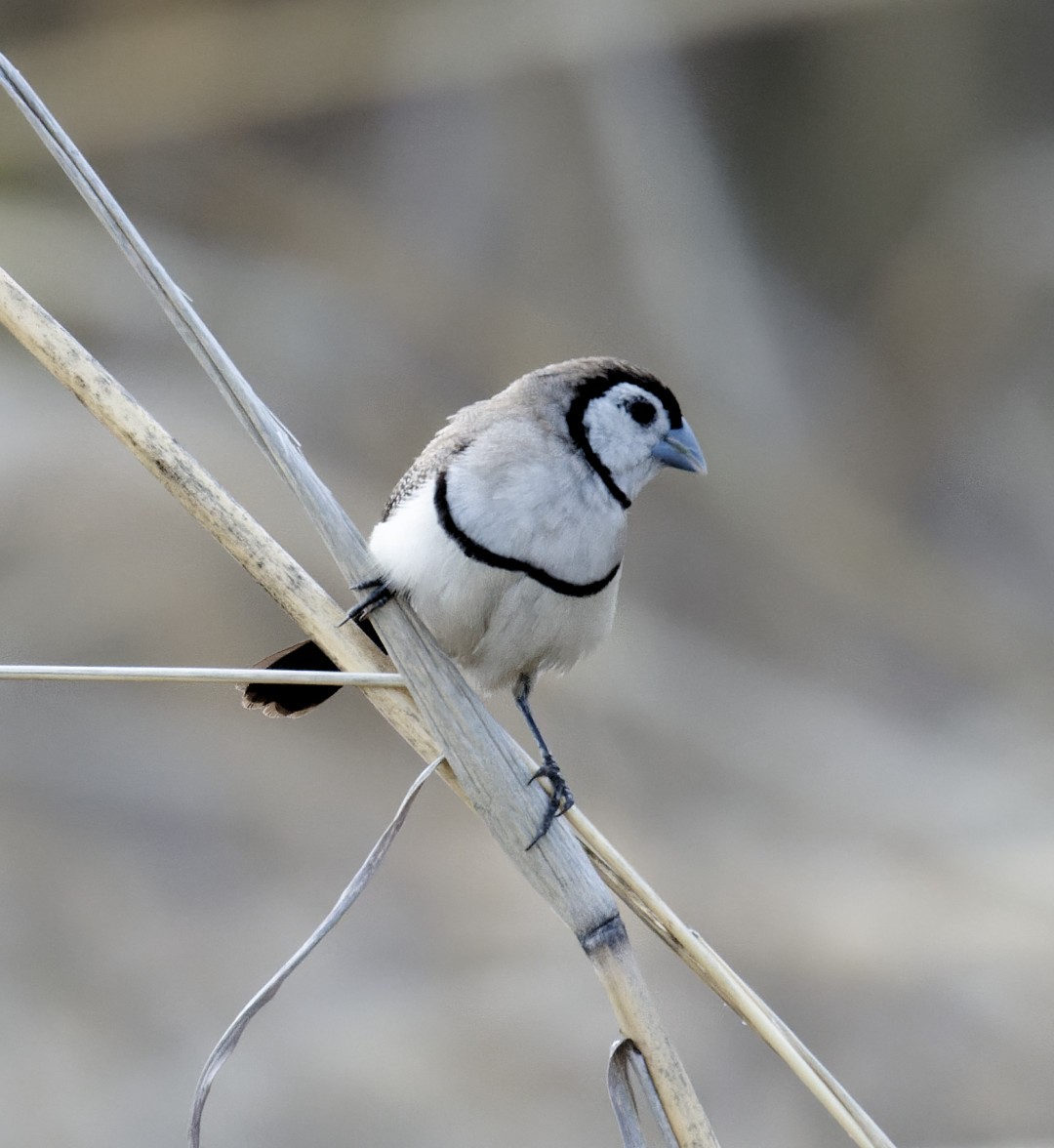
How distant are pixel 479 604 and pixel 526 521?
0.13 metres

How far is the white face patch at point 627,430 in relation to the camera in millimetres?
1799

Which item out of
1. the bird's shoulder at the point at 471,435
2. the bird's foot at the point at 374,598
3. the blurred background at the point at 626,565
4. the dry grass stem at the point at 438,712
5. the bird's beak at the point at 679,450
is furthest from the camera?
the blurred background at the point at 626,565

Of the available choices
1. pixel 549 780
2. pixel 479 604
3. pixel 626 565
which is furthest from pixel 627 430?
pixel 626 565

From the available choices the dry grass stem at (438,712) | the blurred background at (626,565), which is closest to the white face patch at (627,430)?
the dry grass stem at (438,712)

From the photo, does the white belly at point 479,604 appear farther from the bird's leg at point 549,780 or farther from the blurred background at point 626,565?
the blurred background at point 626,565

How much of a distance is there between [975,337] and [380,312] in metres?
1.67

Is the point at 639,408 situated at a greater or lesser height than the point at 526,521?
greater

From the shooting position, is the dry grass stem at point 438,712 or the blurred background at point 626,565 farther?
the blurred background at point 626,565

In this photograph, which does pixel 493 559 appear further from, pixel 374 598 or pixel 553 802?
pixel 553 802

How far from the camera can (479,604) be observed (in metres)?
1.73

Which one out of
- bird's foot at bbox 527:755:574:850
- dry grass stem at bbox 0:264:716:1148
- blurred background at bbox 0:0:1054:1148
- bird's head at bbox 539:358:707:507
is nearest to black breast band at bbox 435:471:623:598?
bird's head at bbox 539:358:707:507

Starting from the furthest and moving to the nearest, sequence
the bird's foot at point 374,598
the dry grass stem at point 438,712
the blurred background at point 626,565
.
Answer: the blurred background at point 626,565 → the bird's foot at point 374,598 → the dry grass stem at point 438,712

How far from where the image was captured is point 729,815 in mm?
3885

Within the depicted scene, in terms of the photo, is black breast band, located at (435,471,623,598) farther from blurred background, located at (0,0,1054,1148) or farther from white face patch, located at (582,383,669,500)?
blurred background, located at (0,0,1054,1148)
